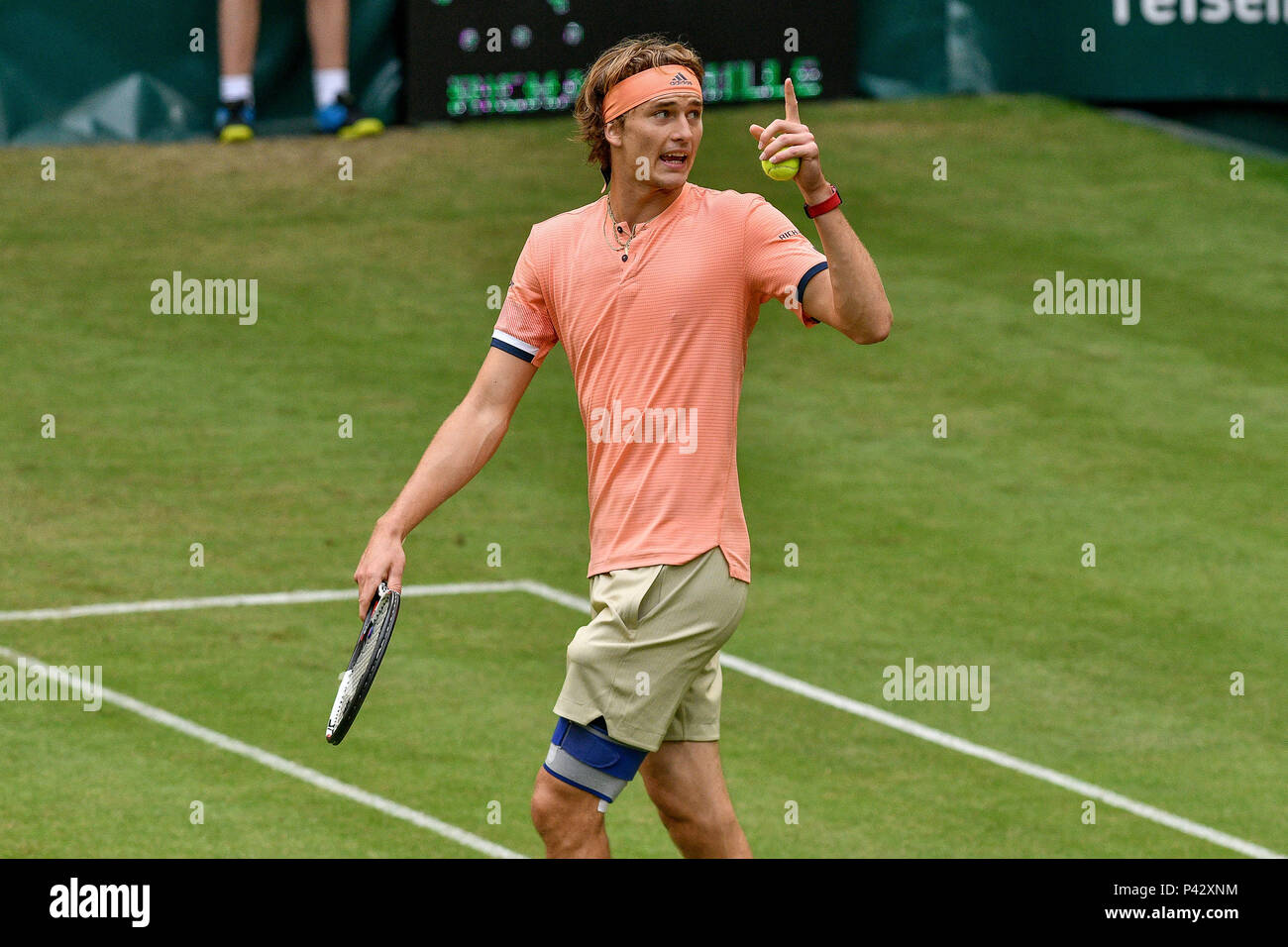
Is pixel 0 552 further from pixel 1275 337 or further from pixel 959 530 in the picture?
pixel 1275 337

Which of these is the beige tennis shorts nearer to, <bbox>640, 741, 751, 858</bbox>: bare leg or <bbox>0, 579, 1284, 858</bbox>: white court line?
<bbox>640, 741, 751, 858</bbox>: bare leg

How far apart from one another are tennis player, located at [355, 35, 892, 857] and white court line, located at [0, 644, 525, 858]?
223cm

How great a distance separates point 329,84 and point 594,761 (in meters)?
13.2

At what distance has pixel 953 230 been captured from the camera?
18062 millimetres

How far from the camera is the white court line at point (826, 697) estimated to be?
28.3 ft

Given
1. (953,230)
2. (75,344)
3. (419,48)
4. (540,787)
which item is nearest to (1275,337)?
(953,230)

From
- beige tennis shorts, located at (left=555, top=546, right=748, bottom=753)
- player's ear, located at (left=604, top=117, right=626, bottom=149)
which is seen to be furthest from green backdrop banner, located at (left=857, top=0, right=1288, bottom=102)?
beige tennis shorts, located at (left=555, top=546, right=748, bottom=753)

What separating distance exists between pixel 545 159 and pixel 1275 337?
6416 mm

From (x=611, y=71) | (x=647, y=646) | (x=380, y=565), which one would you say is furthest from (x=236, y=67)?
(x=647, y=646)

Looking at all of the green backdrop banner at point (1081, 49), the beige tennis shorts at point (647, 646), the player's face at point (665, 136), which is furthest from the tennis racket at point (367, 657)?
the green backdrop banner at point (1081, 49)

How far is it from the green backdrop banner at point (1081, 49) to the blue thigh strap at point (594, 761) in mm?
14865

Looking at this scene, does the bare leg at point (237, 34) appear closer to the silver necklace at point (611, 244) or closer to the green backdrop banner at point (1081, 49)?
the green backdrop banner at point (1081, 49)

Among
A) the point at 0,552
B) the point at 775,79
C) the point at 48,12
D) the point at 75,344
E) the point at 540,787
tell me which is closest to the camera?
the point at 540,787

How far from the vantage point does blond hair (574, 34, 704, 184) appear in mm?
6148
